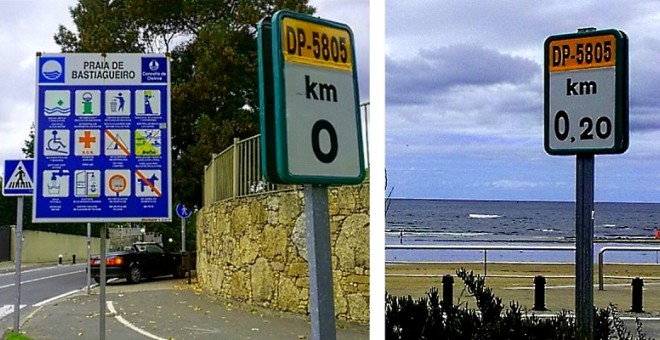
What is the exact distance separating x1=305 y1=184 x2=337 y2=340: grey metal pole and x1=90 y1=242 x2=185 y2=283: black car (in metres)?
9.59

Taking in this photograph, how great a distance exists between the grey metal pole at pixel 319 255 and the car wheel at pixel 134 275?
9.85 metres

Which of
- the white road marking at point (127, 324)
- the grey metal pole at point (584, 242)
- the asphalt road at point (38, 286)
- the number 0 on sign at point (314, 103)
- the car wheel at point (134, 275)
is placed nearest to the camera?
the number 0 on sign at point (314, 103)

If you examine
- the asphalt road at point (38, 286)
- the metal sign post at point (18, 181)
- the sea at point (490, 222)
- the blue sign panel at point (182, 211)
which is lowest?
the asphalt road at point (38, 286)

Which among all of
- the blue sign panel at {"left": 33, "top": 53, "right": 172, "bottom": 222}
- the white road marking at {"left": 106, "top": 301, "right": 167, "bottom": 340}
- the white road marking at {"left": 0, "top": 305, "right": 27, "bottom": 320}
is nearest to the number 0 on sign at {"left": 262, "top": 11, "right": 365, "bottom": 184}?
the blue sign panel at {"left": 33, "top": 53, "right": 172, "bottom": 222}

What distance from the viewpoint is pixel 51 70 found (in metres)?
3.48

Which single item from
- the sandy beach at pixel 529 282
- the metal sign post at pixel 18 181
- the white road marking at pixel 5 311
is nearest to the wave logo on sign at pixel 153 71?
the sandy beach at pixel 529 282

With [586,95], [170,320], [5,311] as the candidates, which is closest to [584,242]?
[586,95]

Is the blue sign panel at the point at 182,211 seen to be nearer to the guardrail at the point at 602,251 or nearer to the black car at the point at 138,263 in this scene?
the black car at the point at 138,263

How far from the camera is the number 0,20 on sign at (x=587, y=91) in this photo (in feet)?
7.93

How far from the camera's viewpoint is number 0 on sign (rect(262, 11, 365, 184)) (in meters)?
1.36

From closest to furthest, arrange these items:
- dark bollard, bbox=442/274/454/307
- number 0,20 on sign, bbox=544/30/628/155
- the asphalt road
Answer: number 0,20 on sign, bbox=544/30/628/155
dark bollard, bbox=442/274/454/307
the asphalt road

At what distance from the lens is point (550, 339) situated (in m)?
2.84

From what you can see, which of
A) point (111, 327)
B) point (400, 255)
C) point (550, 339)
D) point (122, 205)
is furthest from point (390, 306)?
point (111, 327)

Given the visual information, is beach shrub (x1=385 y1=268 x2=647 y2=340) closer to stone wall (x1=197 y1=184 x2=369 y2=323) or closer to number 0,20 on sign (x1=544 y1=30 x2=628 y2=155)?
stone wall (x1=197 y1=184 x2=369 y2=323)
